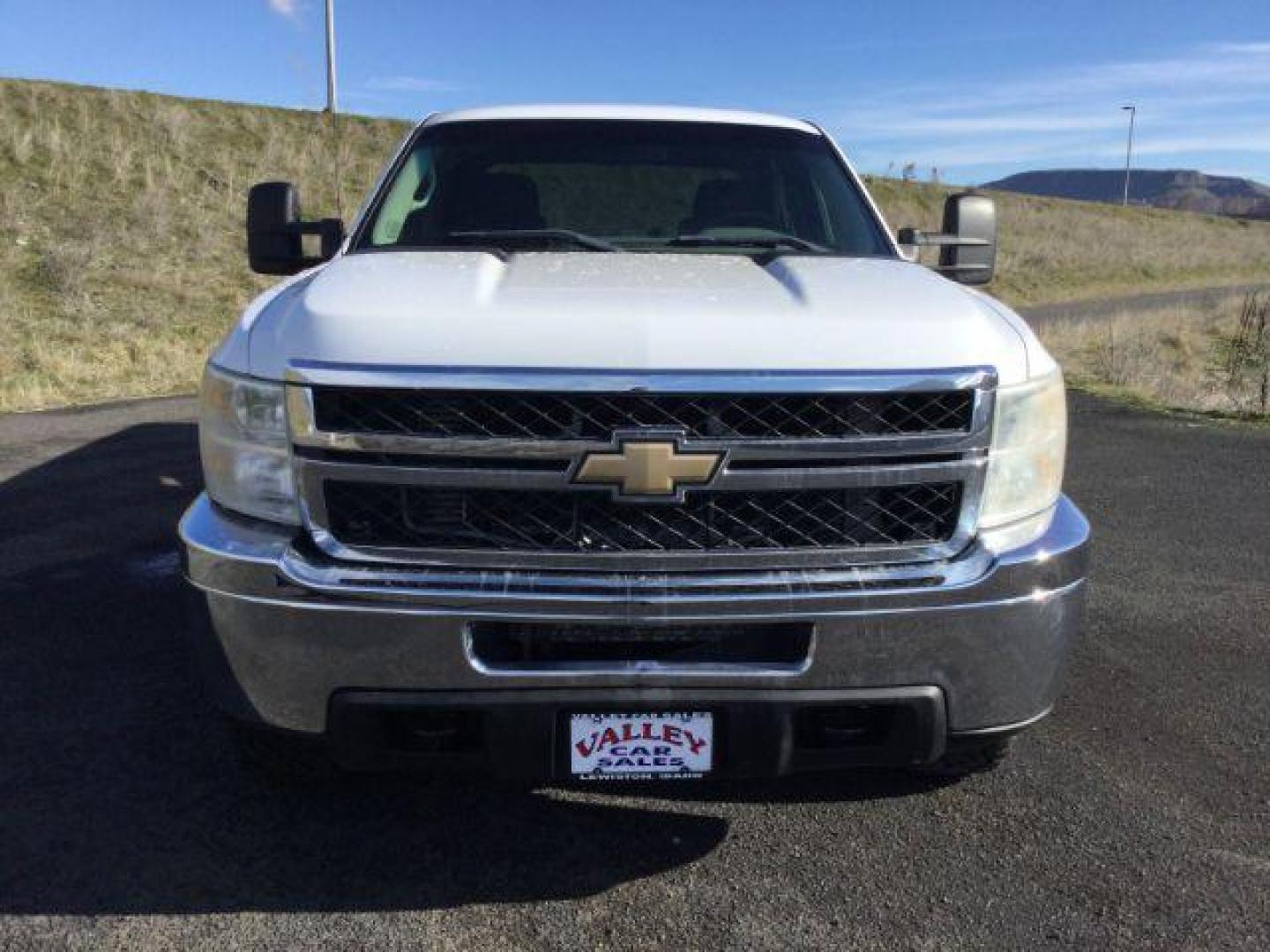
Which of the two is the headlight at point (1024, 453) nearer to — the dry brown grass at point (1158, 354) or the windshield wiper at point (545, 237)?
the windshield wiper at point (545, 237)

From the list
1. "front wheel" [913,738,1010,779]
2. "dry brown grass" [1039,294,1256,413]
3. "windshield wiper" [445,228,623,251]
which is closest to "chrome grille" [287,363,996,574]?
"front wheel" [913,738,1010,779]

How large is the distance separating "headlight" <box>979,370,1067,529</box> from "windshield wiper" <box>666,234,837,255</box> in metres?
1.18

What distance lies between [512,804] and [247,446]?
125cm

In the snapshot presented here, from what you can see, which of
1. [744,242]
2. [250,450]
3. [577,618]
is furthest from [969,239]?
[250,450]

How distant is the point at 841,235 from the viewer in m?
3.81

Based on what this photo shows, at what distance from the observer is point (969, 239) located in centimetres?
398

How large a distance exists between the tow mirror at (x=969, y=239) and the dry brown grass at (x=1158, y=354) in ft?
24.0

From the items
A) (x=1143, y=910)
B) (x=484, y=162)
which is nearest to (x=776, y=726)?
(x=1143, y=910)

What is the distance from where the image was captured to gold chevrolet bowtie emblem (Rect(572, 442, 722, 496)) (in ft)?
7.39

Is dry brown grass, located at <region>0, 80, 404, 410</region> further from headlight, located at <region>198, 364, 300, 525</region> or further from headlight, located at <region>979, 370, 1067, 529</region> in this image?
headlight, located at <region>979, 370, 1067, 529</region>

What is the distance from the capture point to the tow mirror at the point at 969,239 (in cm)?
398

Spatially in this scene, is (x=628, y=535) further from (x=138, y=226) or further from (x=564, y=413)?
(x=138, y=226)

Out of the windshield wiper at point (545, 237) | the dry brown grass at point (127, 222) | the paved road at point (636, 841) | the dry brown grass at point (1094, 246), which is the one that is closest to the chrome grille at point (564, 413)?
the paved road at point (636, 841)

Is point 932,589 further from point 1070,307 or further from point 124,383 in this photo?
point 1070,307
